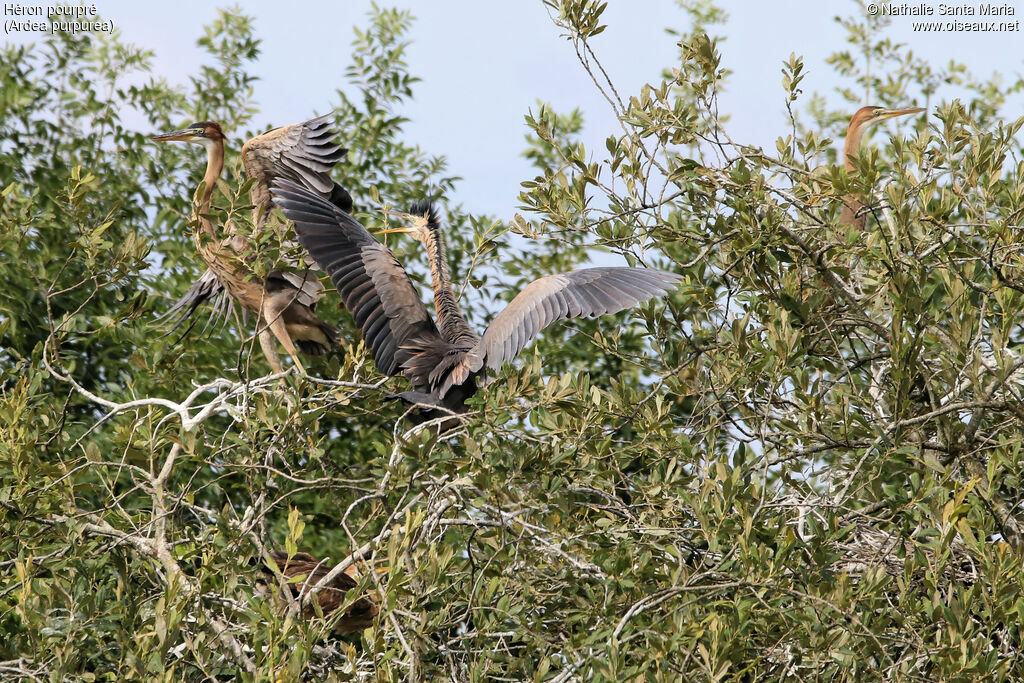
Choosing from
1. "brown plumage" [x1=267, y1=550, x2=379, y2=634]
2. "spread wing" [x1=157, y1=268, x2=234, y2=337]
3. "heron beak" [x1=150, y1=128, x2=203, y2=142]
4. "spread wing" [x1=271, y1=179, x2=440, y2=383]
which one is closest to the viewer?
"brown plumage" [x1=267, y1=550, x2=379, y2=634]

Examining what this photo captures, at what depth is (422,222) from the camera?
4914 millimetres

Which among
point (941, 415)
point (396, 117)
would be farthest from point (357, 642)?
point (396, 117)

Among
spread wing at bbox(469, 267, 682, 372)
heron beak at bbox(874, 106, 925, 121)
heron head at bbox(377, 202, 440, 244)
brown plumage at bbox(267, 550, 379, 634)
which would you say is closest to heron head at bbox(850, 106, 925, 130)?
heron beak at bbox(874, 106, 925, 121)

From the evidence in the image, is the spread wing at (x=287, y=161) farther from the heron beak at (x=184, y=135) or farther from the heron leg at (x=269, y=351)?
the heron beak at (x=184, y=135)

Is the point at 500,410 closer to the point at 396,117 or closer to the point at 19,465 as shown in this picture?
the point at 19,465

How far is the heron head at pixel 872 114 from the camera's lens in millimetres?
6062

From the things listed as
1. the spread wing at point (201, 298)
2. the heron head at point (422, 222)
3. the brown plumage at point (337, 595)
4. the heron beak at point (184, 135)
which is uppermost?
the heron beak at point (184, 135)

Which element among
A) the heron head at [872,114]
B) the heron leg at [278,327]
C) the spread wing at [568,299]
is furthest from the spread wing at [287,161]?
the heron head at [872,114]

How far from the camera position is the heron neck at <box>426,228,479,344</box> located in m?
4.48

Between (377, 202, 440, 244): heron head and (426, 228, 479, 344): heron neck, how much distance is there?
54 millimetres

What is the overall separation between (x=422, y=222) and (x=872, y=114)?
110 inches

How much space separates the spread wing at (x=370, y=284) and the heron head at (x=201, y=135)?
176cm

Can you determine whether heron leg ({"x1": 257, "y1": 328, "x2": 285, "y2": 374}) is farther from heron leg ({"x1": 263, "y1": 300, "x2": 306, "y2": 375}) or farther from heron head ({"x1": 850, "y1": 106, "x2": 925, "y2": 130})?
heron head ({"x1": 850, "y1": 106, "x2": 925, "y2": 130})

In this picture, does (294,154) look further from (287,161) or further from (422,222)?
(422,222)
